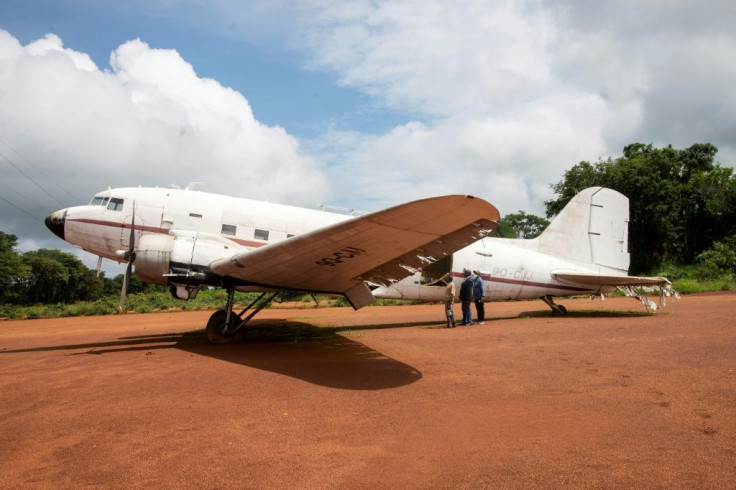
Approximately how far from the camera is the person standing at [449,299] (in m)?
11.7

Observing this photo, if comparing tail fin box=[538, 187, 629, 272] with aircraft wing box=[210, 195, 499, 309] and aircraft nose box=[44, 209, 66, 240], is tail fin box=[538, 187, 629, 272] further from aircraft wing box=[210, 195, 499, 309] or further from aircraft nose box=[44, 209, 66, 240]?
aircraft nose box=[44, 209, 66, 240]

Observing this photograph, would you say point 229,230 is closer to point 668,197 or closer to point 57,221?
point 57,221

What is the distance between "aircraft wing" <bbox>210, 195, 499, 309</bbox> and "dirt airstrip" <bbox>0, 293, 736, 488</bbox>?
4.67ft

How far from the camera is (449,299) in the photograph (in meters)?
11.9

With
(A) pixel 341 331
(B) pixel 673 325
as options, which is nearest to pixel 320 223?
(A) pixel 341 331

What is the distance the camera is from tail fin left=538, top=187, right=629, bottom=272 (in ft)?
46.8

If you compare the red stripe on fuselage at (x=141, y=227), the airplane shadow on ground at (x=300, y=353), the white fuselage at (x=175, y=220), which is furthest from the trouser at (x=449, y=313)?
the red stripe on fuselage at (x=141, y=227)

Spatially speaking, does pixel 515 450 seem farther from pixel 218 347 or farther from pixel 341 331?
pixel 341 331

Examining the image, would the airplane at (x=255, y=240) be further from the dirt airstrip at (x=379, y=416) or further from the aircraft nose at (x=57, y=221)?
the dirt airstrip at (x=379, y=416)

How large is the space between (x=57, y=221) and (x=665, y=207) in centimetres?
4188

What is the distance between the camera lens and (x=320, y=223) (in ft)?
37.0

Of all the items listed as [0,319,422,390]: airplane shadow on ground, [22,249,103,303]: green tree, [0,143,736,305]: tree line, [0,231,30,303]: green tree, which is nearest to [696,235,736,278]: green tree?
[0,143,736,305]: tree line

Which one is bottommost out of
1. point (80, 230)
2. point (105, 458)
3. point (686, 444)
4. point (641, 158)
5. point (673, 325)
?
point (105, 458)

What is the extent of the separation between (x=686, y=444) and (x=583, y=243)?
11623mm
